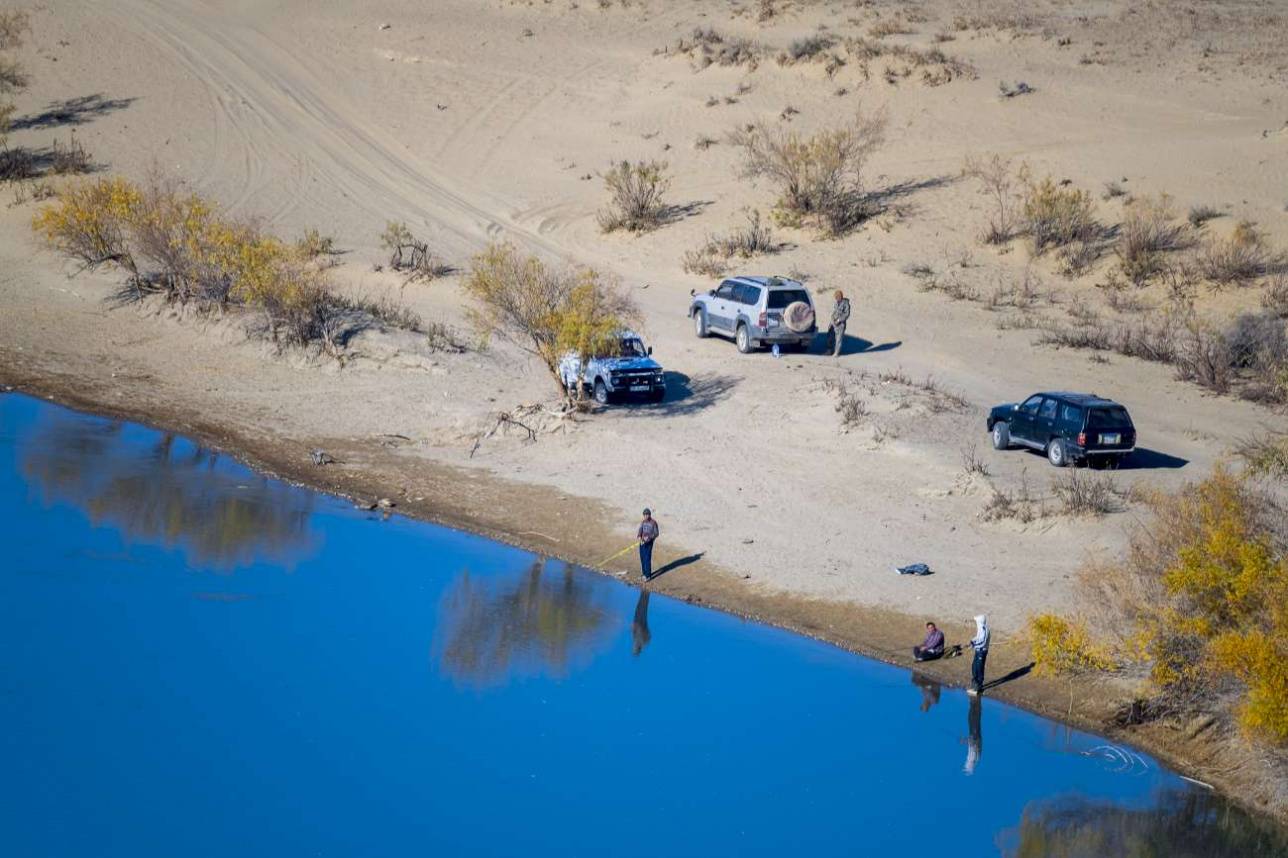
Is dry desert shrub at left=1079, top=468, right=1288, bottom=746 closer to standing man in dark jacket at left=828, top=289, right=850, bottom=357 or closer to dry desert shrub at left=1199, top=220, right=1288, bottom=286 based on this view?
standing man in dark jacket at left=828, top=289, right=850, bottom=357

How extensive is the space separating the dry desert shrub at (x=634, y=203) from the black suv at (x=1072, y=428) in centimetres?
1958

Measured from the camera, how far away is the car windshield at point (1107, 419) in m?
26.3

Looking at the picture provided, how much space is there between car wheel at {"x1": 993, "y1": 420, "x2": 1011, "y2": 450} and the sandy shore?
0.72 m

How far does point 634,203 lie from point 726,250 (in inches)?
157

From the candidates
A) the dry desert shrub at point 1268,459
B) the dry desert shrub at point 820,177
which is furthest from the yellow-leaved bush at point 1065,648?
the dry desert shrub at point 820,177

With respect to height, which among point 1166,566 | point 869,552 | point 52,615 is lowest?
point 52,615

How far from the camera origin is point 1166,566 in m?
18.5

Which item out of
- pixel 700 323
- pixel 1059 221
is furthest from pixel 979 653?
pixel 1059 221

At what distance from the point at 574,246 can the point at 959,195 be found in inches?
472

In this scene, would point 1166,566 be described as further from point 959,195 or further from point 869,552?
point 959,195

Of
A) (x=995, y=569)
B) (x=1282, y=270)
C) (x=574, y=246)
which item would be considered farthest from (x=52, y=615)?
(x=1282, y=270)

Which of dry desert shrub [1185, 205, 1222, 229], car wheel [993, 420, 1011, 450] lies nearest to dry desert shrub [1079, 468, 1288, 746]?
car wheel [993, 420, 1011, 450]

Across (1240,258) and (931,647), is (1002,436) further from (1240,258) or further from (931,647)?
(1240,258)

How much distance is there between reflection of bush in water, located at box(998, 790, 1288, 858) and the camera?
1761 cm
